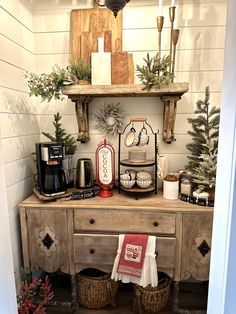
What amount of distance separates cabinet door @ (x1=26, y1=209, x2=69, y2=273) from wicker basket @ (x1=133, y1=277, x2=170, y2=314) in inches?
22.0

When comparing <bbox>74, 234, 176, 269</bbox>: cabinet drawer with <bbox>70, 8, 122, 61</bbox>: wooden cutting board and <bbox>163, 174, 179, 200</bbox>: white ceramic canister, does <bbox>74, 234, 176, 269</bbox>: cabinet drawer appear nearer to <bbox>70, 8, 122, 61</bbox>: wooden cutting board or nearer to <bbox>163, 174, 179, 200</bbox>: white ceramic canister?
<bbox>163, 174, 179, 200</bbox>: white ceramic canister

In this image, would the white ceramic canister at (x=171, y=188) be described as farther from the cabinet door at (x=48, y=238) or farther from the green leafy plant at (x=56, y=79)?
the green leafy plant at (x=56, y=79)

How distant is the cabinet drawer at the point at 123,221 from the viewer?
58.6 inches

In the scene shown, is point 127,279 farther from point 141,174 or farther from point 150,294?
point 141,174

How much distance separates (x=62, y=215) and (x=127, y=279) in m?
0.60

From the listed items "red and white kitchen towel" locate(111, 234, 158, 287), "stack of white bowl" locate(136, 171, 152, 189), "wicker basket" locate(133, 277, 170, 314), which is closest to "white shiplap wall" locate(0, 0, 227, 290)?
"stack of white bowl" locate(136, 171, 152, 189)

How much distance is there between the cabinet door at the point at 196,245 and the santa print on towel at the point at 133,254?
0.27m

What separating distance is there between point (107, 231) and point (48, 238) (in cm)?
40

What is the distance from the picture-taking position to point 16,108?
1.61 meters

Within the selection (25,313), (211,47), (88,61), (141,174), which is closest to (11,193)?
(25,313)

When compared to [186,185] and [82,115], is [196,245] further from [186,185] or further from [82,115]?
[82,115]

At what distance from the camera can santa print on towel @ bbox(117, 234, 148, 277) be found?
57.6 inches

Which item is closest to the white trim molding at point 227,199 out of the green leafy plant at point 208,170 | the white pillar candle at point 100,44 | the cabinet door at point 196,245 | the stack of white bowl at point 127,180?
the cabinet door at point 196,245

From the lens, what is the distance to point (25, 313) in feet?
4.35
